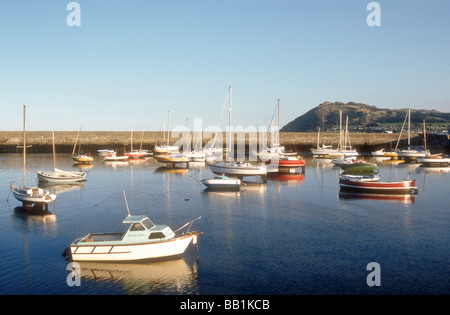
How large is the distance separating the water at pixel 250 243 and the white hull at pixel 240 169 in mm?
8167

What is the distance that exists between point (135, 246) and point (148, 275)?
6.16 ft

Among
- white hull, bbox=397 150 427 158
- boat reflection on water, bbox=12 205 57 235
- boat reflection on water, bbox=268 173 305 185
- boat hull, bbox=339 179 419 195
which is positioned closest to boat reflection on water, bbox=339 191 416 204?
boat hull, bbox=339 179 419 195

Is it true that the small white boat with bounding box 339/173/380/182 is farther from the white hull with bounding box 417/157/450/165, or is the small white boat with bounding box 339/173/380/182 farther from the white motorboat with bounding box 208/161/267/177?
the white hull with bounding box 417/157/450/165

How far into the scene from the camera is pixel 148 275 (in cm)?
1927

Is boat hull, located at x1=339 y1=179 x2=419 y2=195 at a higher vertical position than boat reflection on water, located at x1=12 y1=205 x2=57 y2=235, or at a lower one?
higher

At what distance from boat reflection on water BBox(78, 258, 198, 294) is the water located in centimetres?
5

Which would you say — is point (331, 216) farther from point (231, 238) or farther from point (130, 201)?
point (130, 201)

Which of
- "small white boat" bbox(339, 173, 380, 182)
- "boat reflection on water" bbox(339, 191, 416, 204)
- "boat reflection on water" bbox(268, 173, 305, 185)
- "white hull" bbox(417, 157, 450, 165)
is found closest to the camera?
"boat reflection on water" bbox(339, 191, 416, 204)

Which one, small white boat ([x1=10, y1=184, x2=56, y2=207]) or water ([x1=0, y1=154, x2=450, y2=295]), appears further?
small white boat ([x1=10, y1=184, x2=56, y2=207])

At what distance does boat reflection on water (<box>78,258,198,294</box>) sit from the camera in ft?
58.4

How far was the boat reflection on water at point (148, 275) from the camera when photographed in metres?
17.8

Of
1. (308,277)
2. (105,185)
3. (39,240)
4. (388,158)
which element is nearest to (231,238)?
(308,277)

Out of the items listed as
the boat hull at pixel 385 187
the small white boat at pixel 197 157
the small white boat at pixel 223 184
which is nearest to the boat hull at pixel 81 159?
the small white boat at pixel 197 157
